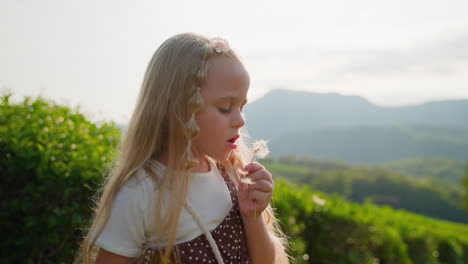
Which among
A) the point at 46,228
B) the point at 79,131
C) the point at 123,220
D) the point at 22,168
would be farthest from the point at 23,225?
the point at 123,220

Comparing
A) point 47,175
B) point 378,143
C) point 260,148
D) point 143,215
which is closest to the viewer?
point 143,215

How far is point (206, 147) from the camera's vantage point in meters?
1.81

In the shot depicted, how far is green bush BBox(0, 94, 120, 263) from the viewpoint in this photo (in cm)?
268

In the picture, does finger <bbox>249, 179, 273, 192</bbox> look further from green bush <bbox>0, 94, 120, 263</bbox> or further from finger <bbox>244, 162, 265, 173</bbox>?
green bush <bbox>0, 94, 120, 263</bbox>

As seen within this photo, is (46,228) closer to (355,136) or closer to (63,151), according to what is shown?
(63,151)

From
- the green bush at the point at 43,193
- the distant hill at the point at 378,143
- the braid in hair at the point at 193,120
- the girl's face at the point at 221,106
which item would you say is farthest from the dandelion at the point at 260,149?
the distant hill at the point at 378,143

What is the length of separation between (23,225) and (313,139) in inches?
7050

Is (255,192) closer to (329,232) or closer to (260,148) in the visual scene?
(260,148)

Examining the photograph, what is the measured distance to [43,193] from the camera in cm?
273

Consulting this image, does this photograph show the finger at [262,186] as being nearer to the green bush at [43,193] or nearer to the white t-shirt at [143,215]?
the white t-shirt at [143,215]

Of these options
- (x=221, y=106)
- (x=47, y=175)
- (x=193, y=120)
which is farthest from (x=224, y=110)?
(x=47, y=175)

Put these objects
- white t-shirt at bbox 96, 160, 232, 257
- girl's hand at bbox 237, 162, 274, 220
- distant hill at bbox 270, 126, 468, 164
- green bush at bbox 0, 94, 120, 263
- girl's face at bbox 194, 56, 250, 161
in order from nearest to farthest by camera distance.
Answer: white t-shirt at bbox 96, 160, 232, 257
girl's face at bbox 194, 56, 250, 161
girl's hand at bbox 237, 162, 274, 220
green bush at bbox 0, 94, 120, 263
distant hill at bbox 270, 126, 468, 164

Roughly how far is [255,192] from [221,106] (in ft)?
1.38

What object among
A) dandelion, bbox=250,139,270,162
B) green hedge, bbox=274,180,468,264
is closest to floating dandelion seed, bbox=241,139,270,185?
dandelion, bbox=250,139,270,162
